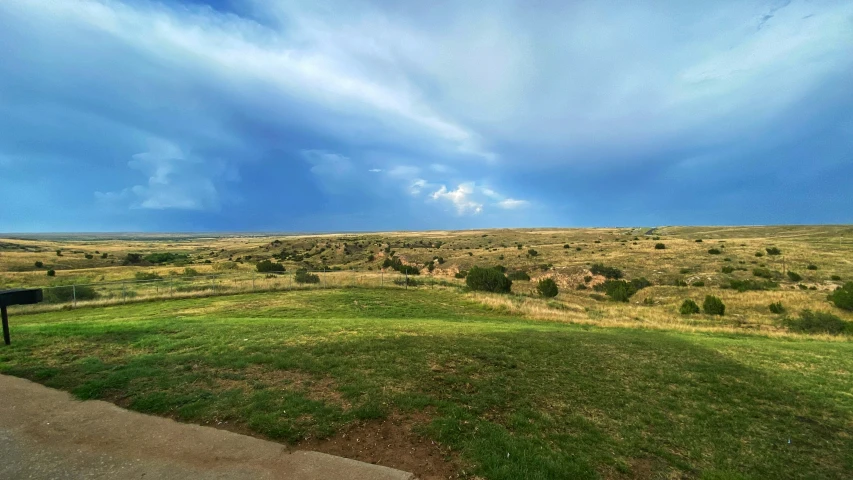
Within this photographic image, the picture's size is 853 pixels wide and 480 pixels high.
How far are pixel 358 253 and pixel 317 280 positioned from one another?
45770mm

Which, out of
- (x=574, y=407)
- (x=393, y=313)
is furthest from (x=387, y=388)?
(x=393, y=313)

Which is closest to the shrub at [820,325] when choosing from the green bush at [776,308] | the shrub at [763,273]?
the green bush at [776,308]

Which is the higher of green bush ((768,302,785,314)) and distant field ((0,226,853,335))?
distant field ((0,226,853,335))

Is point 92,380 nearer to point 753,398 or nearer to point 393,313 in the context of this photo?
point 753,398

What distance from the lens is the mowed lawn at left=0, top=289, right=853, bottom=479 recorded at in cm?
603

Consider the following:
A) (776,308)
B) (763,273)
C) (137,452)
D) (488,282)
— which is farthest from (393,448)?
(763,273)

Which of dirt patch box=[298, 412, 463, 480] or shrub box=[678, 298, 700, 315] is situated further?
shrub box=[678, 298, 700, 315]

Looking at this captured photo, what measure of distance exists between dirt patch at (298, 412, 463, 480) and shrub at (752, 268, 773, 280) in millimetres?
52842

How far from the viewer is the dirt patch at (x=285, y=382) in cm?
730

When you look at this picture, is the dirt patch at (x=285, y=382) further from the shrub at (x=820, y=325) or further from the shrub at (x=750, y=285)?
the shrub at (x=750, y=285)

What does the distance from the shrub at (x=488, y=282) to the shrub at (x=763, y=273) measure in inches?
1225

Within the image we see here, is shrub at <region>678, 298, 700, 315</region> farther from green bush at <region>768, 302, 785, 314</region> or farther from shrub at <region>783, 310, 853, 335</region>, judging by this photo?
shrub at <region>783, 310, 853, 335</region>

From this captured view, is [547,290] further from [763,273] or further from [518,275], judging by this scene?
[763,273]

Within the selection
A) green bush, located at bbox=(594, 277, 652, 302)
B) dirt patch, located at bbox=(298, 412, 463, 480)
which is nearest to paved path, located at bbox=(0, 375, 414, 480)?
dirt patch, located at bbox=(298, 412, 463, 480)
